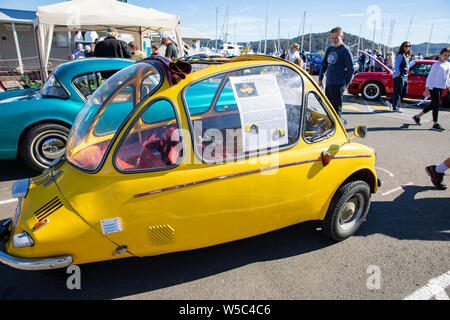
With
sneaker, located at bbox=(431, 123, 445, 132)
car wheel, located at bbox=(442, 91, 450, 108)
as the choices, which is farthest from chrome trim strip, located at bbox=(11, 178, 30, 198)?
car wheel, located at bbox=(442, 91, 450, 108)

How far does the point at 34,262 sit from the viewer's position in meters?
1.90

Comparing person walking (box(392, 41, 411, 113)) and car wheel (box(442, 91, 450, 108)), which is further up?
person walking (box(392, 41, 411, 113))

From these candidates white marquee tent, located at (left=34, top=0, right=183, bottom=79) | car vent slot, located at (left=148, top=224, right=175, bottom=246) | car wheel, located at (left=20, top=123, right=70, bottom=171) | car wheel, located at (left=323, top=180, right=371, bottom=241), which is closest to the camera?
car vent slot, located at (left=148, top=224, right=175, bottom=246)

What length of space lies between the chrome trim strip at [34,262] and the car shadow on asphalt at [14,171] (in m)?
2.94

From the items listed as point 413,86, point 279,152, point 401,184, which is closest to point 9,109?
point 279,152

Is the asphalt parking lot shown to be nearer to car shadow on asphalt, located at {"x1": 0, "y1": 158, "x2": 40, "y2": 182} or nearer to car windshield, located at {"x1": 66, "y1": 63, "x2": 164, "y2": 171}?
car shadow on asphalt, located at {"x1": 0, "y1": 158, "x2": 40, "y2": 182}

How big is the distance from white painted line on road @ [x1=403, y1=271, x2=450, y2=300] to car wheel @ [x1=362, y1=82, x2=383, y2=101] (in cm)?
1029

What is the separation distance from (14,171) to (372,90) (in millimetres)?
11692

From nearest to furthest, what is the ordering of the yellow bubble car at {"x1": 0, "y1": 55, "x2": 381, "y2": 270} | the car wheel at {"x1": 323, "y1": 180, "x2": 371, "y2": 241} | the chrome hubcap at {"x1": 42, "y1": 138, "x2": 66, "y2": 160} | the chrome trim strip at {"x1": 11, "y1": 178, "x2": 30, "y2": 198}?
the yellow bubble car at {"x1": 0, "y1": 55, "x2": 381, "y2": 270}
the chrome trim strip at {"x1": 11, "y1": 178, "x2": 30, "y2": 198}
the car wheel at {"x1": 323, "y1": 180, "x2": 371, "y2": 241}
the chrome hubcap at {"x1": 42, "y1": 138, "x2": 66, "y2": 160}

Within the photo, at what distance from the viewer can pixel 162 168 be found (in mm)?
2100

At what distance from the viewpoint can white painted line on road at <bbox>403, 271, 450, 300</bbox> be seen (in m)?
2.27
